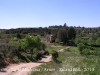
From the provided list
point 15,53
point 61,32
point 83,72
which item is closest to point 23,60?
point 15,53

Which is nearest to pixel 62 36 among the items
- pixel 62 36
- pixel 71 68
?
pixel 62 36

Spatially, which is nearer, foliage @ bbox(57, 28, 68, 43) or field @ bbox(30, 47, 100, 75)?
field @ bbox(30, 47, 100, 75)

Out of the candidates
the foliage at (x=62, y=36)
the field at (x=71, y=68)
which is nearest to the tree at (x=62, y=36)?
the foliage at (x=62, y=36)

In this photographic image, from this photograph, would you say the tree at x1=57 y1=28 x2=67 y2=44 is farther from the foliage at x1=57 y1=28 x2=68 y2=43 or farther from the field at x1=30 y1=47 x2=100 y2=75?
the field at x1=30 y1=47 x2=100 y2=75

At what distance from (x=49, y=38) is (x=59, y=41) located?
7070 millimetres

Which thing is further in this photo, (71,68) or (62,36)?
(62,36)

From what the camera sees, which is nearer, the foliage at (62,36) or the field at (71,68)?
the field at (71,68)

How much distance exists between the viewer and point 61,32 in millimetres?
72312

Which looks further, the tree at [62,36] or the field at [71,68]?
the tree at [62,36]

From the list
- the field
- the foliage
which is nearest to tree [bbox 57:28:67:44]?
the foliage

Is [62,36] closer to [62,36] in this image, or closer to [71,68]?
[62,36]

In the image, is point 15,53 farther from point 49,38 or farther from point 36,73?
point 49,38

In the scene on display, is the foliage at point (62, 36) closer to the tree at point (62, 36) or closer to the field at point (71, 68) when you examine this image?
the tree at point (62, 36)

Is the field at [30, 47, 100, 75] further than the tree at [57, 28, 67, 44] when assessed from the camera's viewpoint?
No
